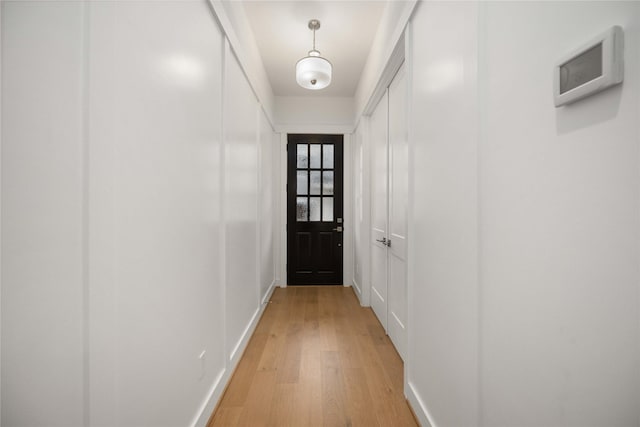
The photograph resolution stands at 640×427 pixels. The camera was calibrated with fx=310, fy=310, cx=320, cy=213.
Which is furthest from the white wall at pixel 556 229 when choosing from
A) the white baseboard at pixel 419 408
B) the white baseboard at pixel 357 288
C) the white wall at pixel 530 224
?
the white baseboard at pixel 357 288

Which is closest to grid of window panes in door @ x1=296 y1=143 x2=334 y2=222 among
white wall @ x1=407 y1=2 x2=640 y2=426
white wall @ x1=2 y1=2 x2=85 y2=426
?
white wall @ x1=407 y1=2 x2=640 y2=426

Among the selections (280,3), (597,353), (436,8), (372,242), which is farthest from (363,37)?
(597,353)

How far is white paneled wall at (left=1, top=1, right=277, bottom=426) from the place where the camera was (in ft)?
2.47

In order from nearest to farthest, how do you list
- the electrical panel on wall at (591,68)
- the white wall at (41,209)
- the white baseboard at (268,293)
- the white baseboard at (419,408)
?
the electrical panel on wall at (591,68), the white wall at (41,209), the white baseboard at (419,408), the white baseboard at (268,293)

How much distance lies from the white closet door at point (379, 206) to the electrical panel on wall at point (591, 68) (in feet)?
6.77

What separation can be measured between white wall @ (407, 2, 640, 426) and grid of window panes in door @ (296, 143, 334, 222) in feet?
9.82

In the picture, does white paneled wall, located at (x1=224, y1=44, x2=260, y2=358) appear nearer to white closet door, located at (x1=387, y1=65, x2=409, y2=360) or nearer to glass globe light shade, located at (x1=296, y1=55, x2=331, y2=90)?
glass globe light shade, located at (x1=296, y1=55, x2=331, y2=90)

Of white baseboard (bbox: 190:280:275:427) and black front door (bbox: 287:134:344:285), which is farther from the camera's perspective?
black front door (bbox: 287:134:344:285)

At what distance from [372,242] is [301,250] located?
51.5 inches

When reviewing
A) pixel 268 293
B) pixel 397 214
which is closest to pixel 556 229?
pixel 397 214

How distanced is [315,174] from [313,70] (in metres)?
1.80

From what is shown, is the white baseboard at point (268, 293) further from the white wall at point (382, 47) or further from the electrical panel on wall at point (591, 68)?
the electrical panel on wall at point (591, 68)

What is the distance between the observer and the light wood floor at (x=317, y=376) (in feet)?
5.42

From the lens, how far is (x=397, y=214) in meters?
2.45
